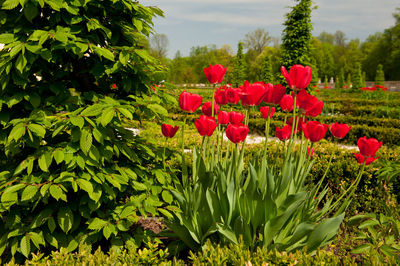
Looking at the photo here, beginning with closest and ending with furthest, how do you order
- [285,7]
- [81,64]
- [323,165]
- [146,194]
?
[146,194] < [81,64] < [323,165] < [285,7]

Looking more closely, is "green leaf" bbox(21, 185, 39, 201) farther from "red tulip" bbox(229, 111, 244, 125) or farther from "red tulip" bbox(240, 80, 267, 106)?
"red tulip" bbox(240, 80, 267, 106)

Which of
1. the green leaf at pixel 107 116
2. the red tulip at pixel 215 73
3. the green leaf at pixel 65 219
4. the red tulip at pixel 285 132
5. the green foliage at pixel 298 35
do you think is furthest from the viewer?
the green foliage at pixel 298 35

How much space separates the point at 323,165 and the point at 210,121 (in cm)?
286

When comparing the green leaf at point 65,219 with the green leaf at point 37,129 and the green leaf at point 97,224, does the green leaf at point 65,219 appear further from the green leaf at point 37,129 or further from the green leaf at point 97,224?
the green leaf at point 37,129

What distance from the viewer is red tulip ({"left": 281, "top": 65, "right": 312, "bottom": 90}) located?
208 centimetres

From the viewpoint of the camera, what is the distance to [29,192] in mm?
2102

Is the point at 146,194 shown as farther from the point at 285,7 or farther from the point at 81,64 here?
the point at 285,7

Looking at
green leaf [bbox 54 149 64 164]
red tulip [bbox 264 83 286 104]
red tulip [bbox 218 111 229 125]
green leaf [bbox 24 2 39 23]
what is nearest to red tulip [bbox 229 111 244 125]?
red tulip [bbox 218 111 229 125]

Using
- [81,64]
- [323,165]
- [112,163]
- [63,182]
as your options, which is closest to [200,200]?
[112,163]

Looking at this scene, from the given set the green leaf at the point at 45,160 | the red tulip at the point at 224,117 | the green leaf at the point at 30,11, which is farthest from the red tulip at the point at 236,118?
the green leaf at the point at 30,11

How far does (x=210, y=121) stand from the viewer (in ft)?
7.19

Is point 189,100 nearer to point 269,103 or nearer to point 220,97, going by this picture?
point 220,97

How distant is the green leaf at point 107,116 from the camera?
6.54 feet

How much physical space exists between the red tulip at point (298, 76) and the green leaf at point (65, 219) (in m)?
2.02
